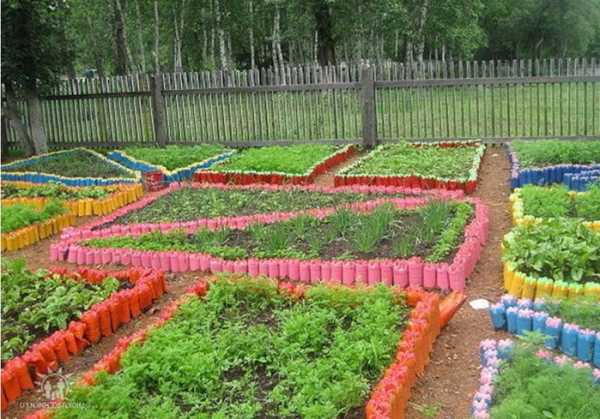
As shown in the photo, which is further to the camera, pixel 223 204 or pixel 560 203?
pixel 223 204

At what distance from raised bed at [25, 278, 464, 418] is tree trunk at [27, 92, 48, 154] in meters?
11.4

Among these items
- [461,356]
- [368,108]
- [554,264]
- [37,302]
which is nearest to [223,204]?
[37,302]

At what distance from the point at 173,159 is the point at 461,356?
28.7 feet

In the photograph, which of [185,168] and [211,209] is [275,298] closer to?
[211,209]

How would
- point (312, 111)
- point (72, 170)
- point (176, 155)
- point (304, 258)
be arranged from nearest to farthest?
point (304, 258)
point (72, 170)
point (176, 155)
point (312, 111)

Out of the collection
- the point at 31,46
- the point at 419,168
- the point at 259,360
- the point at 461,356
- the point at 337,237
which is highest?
the point at 31,46

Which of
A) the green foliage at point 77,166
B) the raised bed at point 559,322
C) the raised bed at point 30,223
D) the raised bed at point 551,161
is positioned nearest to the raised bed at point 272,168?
the green foliage at point 77,166

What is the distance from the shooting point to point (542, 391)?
3758 millimetres

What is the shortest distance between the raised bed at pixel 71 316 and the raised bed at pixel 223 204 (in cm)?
181

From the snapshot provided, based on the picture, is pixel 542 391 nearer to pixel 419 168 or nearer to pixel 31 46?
pixel 419 168

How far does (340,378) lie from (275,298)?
154 cm

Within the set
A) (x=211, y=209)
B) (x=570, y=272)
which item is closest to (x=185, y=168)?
(x=211, y=209)

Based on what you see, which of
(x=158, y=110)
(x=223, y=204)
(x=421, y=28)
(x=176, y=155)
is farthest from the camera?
(x=421, y=28)

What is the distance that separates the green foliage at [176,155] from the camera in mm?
12591
